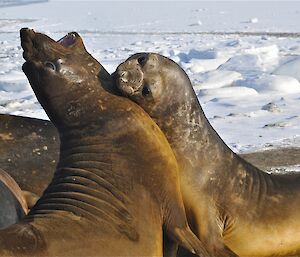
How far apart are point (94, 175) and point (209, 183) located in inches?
32.9

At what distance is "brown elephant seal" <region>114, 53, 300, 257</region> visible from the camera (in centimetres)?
387

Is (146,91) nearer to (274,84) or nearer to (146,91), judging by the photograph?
(146,91)

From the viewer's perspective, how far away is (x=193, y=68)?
14273mm

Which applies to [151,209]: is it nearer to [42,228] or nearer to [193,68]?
[42,228]

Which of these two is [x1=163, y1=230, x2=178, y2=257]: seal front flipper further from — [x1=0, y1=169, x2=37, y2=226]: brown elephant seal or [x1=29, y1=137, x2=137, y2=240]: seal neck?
[x1=0, y1=169, x2=37, y2=226]: brown elephant seal

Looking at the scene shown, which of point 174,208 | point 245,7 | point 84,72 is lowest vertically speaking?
point 245,7

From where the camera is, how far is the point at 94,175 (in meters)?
3.42

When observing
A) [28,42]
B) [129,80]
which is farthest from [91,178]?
[28,42]

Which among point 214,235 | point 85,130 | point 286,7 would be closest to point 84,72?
point 85,130

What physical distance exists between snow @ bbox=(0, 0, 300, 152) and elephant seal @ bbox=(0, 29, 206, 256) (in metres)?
4.00

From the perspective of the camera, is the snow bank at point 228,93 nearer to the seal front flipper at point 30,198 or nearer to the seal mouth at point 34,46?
the seal front flipper at point 30,198

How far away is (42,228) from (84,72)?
969 millimetres

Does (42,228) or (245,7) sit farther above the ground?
(42,228)

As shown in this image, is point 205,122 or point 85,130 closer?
point 85,130
